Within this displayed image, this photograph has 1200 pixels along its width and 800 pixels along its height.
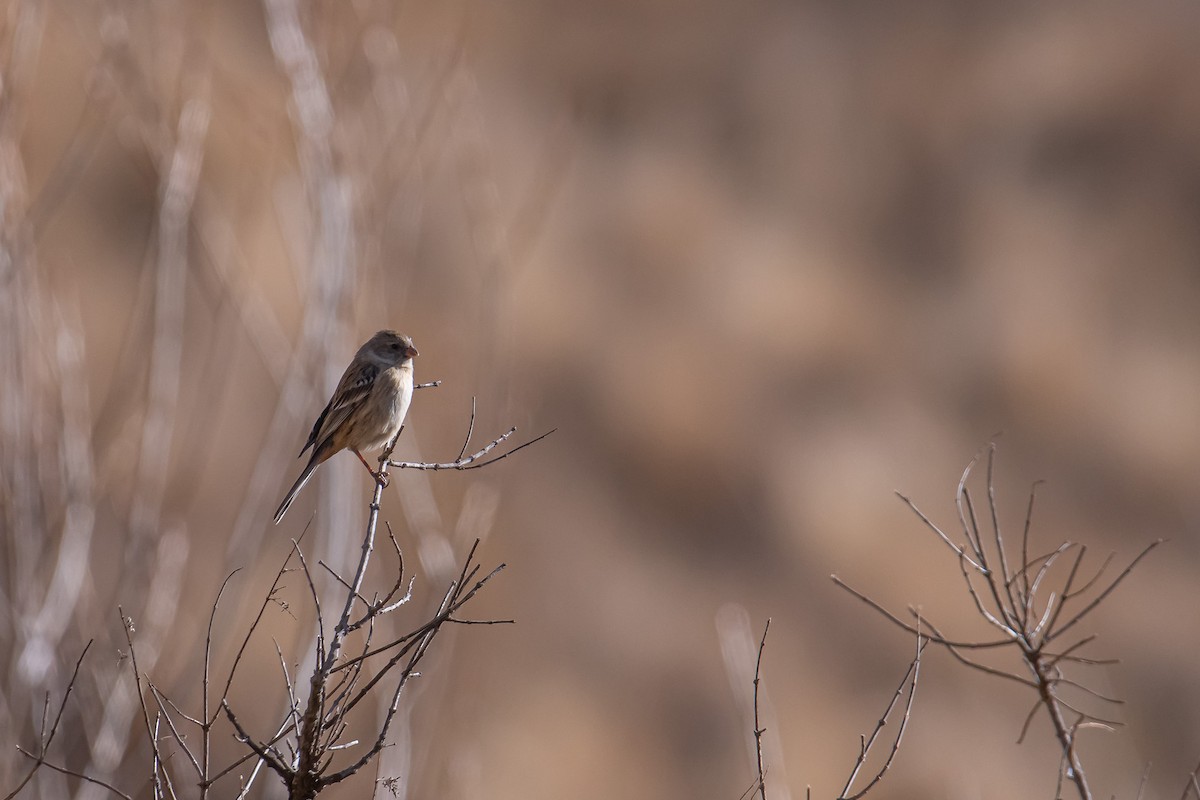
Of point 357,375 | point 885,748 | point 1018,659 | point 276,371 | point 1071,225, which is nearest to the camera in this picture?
point 357,375

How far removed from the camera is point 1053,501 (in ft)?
38.4

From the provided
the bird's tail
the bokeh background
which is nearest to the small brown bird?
the bird's tail

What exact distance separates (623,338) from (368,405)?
5.77 m

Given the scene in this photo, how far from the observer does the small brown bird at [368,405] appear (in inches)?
219

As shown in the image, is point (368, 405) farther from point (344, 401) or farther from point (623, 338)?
point (623, 338)

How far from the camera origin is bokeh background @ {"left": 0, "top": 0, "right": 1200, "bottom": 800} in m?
7.38

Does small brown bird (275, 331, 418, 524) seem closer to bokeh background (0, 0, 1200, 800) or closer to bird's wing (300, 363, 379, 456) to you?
bird's wing (300, 363, 379, 456)

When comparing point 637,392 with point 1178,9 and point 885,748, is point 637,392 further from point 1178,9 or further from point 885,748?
point 1178,9

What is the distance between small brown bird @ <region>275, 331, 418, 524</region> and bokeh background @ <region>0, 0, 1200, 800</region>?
81 centimetres

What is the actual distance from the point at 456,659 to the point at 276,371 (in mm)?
2685

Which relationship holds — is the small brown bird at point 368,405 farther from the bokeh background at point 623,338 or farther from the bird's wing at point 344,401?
the bokeh background at point 623,338

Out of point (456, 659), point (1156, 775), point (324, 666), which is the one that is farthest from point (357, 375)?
point (1156, 775)

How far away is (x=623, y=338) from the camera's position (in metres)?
11.2

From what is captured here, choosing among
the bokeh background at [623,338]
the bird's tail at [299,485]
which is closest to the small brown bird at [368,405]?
the bird's tail at [299,485]
